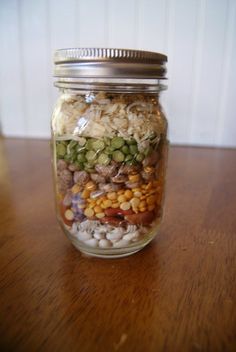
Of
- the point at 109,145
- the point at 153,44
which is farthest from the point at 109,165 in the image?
the point at 153,44

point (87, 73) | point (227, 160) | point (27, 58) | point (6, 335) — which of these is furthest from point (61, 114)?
point (27, 58)

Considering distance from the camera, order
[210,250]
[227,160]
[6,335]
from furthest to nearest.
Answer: [227,160], [210,250], [6,335]

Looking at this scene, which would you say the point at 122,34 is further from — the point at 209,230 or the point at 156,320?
the point at 156,320

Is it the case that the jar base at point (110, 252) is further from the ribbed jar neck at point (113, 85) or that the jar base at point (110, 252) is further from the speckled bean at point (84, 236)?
the ribbed jar neck at point (113, 85)

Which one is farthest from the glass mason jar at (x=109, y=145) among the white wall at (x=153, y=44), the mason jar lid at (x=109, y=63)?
the white wall at (x=153, y=44)

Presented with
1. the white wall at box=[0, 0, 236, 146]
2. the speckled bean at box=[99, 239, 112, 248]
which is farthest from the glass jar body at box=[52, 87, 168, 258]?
the white wall at box=[0, 0, 236, 146]

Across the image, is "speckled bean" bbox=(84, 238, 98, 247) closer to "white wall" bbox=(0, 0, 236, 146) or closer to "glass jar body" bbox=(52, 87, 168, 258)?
"glass jar body" bbox=(52, 87, 168, 258)

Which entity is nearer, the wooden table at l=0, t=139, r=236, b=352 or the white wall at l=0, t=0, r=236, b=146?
the wooden table at l=0, t=139, r=236, b=352
